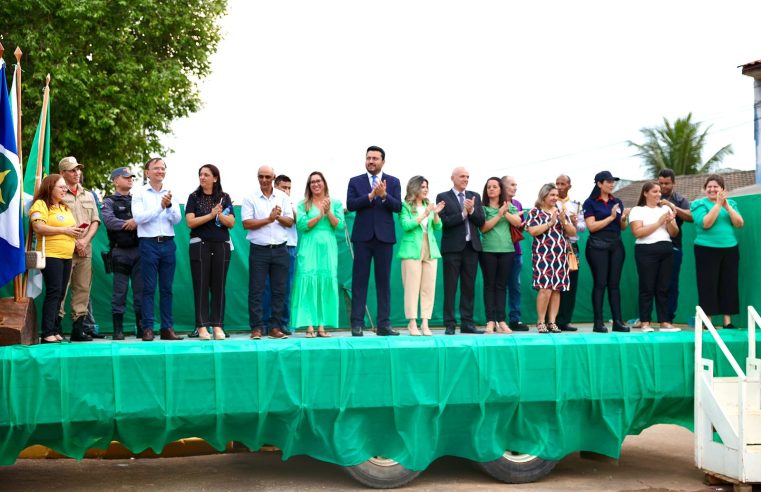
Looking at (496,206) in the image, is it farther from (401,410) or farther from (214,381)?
(214,381)

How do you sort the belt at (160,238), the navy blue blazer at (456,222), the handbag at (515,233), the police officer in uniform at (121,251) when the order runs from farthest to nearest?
1. the handbag at (515,233)
2. the navy blue blazer at (456,222)
3. the police officer in uniform at (121,251)
4. the belt at (160,238)

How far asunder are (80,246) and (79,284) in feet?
1.29

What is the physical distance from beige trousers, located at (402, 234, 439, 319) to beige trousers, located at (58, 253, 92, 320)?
2718mm

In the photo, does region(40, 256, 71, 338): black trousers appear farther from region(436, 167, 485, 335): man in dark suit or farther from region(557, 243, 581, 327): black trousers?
region(557, 243, 581, 327): black trousers

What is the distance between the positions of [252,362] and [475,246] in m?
2.87

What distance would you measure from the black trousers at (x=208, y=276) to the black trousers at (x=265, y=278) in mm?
260

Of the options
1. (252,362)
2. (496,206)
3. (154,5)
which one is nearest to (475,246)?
(496,206)

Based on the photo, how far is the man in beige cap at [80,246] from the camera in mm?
7438

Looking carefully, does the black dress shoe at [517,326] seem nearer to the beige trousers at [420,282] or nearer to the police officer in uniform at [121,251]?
the beige trousers at [420,282]

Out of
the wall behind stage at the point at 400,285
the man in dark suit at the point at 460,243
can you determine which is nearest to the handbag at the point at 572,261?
the man in dark suit at the point at 460,243

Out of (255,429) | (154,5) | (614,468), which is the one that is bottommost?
(614,468)

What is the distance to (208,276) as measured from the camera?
752 centimetres

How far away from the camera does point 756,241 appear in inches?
324

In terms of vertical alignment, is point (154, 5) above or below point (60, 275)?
above
